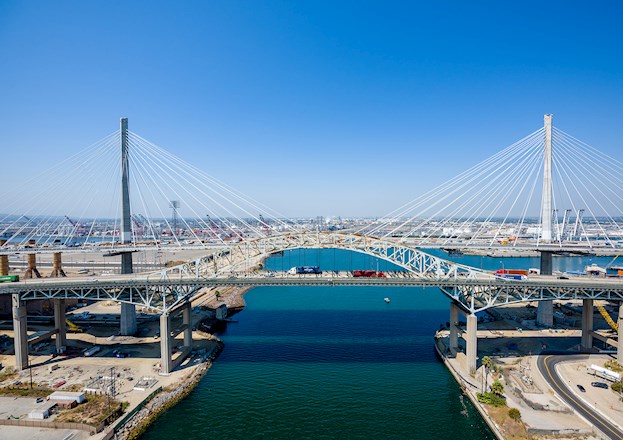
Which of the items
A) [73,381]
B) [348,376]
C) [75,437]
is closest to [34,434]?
[75,437]

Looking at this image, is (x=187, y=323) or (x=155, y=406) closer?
(x=155, y=406)

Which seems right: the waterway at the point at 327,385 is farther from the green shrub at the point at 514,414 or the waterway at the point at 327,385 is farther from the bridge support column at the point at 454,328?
the bridge support column at the point at 454,328

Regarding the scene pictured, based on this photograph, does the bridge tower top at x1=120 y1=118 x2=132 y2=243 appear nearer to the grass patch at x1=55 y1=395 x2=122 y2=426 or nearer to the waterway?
the grass patch at x1=55 y1=395 x2=122 y2=426

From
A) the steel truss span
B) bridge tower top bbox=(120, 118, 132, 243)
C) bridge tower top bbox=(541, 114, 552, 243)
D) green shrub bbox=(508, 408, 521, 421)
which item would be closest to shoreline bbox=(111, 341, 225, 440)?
the steel truss span

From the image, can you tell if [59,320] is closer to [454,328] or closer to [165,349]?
[165,349]

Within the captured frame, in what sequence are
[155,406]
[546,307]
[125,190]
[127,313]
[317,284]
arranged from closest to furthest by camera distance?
[155,406]
[317,284]
[125,190]
[127,313]
[546,307]

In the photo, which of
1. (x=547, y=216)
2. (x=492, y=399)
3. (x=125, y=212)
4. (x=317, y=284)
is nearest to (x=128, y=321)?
(x=125, y=212)

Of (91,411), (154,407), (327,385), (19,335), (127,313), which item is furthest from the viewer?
(127,313)
